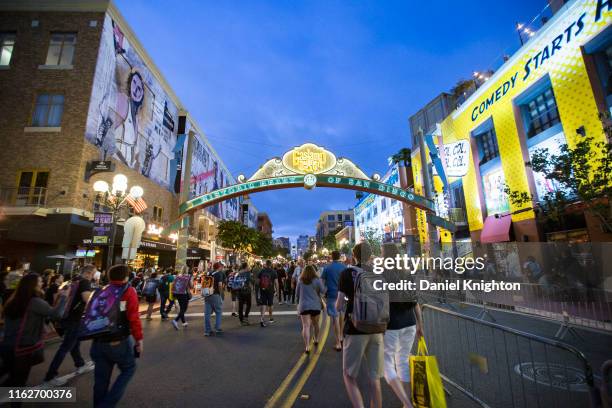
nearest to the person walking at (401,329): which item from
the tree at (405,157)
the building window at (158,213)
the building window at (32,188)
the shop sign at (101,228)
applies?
the shop sign at (101,228)

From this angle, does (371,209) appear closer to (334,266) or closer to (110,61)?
(110,61)

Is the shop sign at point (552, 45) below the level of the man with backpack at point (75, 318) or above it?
above

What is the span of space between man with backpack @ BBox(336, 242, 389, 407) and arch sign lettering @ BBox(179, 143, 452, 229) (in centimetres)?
1287

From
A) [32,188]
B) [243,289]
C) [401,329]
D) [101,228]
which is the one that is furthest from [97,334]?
[32,188]

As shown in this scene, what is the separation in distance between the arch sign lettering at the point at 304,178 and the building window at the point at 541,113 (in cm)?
741

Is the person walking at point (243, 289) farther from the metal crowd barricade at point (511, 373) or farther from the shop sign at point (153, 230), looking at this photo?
the shop sign at point (153, 230)

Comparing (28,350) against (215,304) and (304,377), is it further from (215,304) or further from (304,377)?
(215,304)

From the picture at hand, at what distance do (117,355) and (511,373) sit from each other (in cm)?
627

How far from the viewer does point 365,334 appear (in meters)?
3.46

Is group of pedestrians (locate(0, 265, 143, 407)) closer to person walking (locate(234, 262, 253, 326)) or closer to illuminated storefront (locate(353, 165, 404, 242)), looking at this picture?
person walking (locate(234, 262, 253, 326))

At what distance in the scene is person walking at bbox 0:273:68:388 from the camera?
3.86 m

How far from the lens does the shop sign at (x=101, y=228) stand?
10516 millimetres

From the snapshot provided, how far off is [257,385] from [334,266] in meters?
2.94

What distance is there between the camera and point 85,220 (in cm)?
1812
